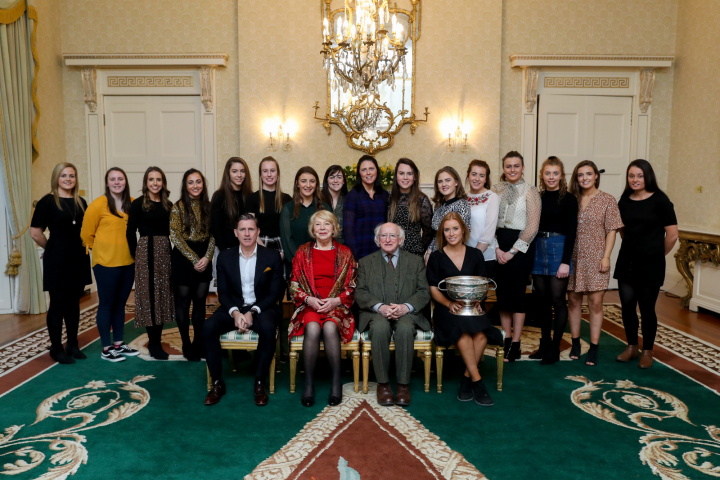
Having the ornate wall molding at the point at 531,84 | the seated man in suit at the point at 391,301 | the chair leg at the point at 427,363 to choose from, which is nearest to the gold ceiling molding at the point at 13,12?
the seated man in suit at the point at 391,301

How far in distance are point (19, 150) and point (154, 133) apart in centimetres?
174

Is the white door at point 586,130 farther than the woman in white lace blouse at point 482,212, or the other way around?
the white door at point 586,130

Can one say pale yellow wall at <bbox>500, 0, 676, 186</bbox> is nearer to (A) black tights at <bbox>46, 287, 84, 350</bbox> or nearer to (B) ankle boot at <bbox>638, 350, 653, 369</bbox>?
(B) ankle boot at <bbox>638, 350, 653, 369</bbox>

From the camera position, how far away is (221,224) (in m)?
3.98

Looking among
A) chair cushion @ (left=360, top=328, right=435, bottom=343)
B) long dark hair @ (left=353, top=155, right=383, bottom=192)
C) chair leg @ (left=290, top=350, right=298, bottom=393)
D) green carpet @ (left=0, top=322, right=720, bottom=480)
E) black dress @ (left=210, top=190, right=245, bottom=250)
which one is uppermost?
long dark hair @ (left=353, top=155, right=383, bottom=192)

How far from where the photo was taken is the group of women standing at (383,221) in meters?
3.88

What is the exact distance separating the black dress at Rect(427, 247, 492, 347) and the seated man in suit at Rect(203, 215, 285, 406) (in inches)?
41.2

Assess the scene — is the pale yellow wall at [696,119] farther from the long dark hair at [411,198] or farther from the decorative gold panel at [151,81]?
the decorative gold panel at [151,81]

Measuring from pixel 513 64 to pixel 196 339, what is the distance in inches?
204

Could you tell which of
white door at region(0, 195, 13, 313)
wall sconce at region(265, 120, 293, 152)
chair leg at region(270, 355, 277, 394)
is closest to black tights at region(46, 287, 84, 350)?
chair leg at region(270, 355, 277, 394)

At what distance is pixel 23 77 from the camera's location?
5766 millimetres

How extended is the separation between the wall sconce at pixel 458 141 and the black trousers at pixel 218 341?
4225 mm

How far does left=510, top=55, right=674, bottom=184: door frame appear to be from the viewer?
6828mm

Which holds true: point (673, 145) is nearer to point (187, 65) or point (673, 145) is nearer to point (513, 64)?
point (513, 64)
